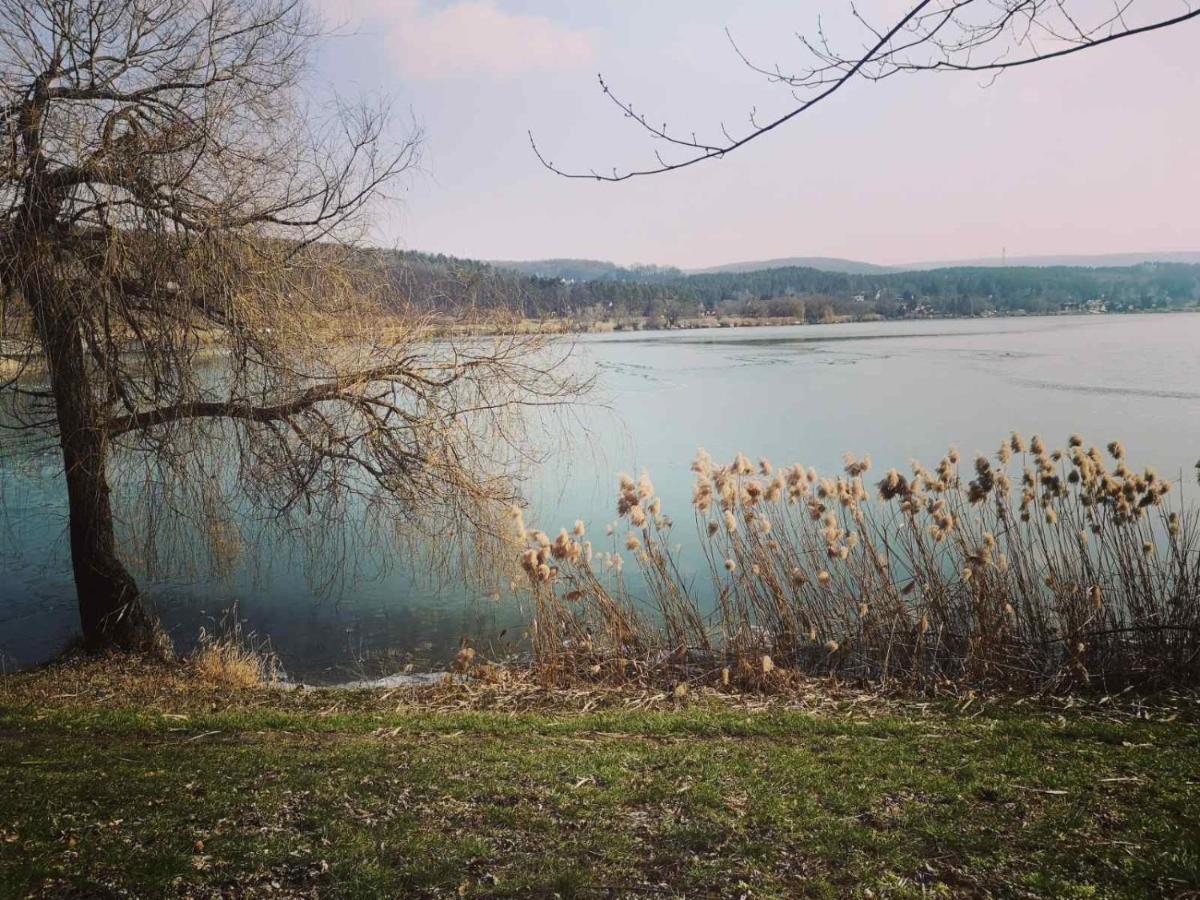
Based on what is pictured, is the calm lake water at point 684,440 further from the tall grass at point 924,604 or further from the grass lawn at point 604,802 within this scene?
the grass lawn at point 604,802

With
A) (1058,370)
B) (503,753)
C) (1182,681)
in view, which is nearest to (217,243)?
(503,753)

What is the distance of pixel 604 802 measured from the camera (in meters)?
3.79

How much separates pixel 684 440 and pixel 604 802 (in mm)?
10732

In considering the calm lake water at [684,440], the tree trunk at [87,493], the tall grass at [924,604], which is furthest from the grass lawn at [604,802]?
the calm lake water at [684,440]

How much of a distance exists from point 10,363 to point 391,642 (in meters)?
3.89

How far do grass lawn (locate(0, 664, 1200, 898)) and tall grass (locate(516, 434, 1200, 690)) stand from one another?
0.74 meters

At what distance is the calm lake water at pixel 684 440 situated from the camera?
8.48 meters

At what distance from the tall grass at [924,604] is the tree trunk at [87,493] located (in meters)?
3.24

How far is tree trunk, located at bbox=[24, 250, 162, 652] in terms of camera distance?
6.57 metres

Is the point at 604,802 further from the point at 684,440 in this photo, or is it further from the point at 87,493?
the point at 684,440

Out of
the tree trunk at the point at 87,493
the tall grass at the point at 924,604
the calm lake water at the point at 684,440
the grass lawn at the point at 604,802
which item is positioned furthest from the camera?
the calm lake water at the point at 684,440

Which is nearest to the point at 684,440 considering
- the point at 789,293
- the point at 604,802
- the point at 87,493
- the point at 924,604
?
the point at 924,604

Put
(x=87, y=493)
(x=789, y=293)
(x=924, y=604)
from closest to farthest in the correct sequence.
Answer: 1. (x=924, y=604)
2. (x=87, y=493)
3. (x=789, y=293)

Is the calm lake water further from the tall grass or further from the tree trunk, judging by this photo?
the tall grass
